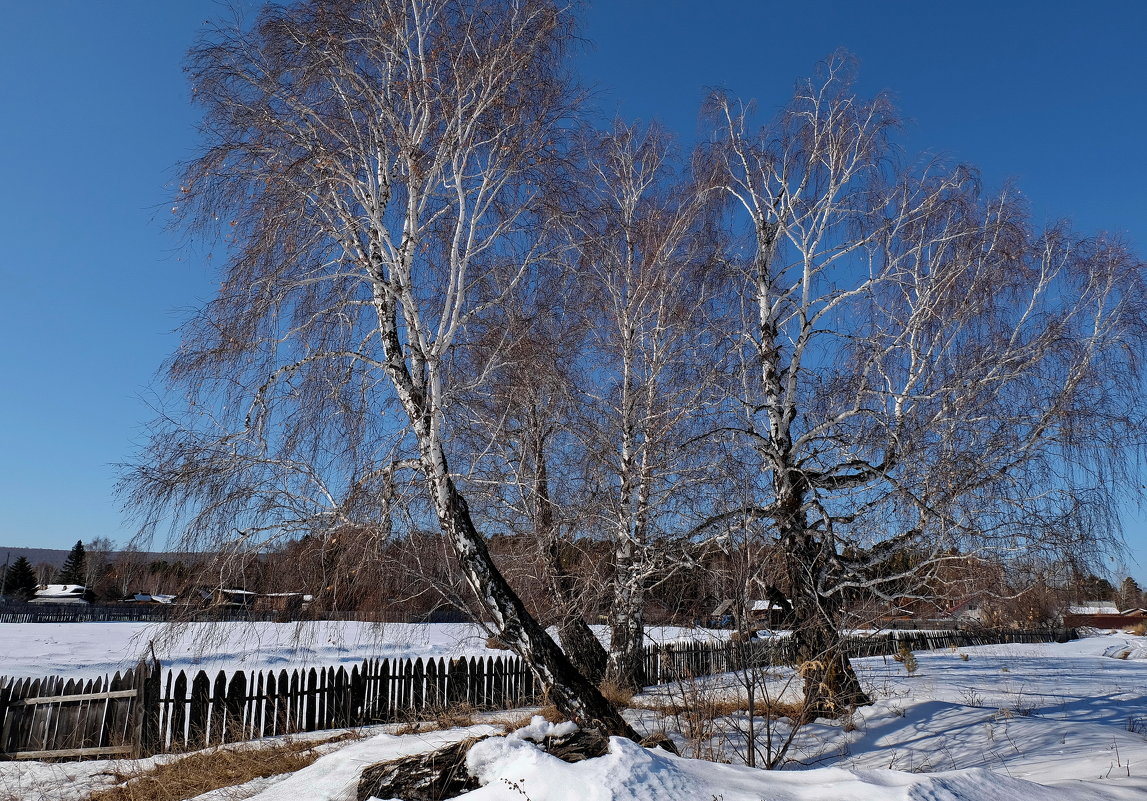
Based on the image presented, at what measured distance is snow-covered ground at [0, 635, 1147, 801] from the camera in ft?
12.5

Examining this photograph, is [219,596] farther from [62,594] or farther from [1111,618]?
[62,594]

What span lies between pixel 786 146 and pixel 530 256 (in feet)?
15.6

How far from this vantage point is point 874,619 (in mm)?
7594

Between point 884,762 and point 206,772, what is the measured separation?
6.50 meters

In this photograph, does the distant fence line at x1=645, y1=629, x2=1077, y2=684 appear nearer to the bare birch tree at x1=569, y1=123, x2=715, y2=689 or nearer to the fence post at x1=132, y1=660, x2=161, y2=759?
the bare birch tree at x1=569, y1=123, x2=715, y2=689

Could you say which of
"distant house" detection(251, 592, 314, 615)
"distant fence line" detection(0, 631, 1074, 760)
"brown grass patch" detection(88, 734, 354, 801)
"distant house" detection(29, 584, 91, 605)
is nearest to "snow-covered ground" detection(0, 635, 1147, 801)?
"brown grass patch" detection(88, 734, 354, 801)

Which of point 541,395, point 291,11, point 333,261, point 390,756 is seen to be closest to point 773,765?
point 390,756

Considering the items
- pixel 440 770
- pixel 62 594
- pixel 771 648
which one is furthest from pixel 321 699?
pixel 62 594

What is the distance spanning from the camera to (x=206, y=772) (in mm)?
7156

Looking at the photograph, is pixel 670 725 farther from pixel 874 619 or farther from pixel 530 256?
pixel 530 256

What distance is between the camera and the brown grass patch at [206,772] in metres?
6.75

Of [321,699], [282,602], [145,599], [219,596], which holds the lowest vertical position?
[145,599]

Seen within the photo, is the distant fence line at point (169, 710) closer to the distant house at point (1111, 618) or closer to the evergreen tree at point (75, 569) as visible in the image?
the distant house at point (1111, 618)

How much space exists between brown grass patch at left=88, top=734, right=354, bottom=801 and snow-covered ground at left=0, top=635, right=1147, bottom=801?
1.24ft
